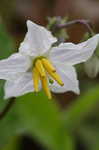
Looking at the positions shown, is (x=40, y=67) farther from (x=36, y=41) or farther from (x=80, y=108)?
(x=80, y=108)

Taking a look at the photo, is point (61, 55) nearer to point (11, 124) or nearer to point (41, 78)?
point (41, 78)

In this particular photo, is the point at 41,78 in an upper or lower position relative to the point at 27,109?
upper

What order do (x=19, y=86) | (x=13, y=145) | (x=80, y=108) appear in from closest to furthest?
(x=19, y=86) → (x=13, y=145) → (x=80, y=108)

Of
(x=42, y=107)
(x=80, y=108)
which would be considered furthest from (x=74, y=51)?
(x=80, y=108)

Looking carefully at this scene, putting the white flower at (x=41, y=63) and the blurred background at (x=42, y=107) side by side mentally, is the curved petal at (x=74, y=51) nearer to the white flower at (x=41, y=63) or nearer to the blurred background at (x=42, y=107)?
the white flower at (x=41, y=63)

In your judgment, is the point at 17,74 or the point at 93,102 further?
the point at 93,102

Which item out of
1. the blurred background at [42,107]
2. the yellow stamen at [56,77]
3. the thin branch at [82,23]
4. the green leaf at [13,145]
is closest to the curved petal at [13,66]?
the yellow stamen at [56,77]

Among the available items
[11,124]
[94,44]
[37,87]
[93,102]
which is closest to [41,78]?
[37,87]
